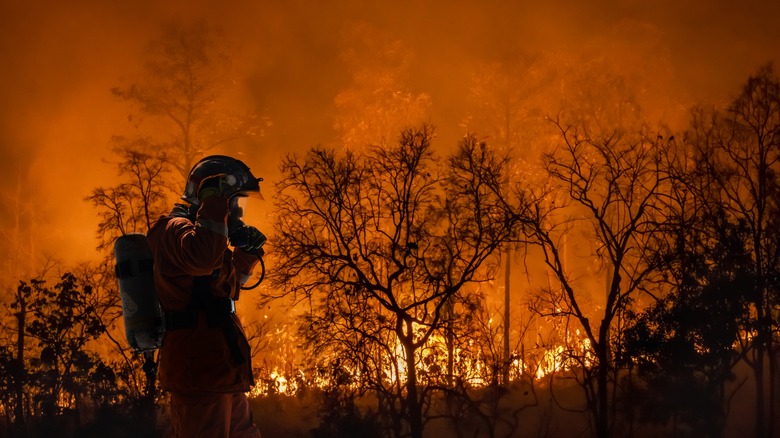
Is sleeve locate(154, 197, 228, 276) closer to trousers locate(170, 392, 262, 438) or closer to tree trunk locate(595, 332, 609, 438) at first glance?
trousers locate(170, 392, 262, 438)

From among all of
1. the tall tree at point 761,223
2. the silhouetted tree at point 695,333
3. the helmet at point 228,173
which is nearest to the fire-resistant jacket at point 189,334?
the helmet at point 228,173

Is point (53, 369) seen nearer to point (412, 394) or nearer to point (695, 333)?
point (412, 394)

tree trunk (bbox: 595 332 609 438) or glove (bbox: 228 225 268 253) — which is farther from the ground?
glove (bbox: 228 225 268 253)

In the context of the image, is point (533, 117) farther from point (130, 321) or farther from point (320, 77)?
point (320, 77)

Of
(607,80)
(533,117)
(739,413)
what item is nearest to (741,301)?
(739,413)

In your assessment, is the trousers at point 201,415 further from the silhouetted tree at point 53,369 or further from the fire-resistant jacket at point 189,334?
the silhouetted tree at point 53,369

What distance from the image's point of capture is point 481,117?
23625 mm

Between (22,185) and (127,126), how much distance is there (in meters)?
6.40

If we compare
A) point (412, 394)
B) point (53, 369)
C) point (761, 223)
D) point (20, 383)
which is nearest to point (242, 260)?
point (412, 394)

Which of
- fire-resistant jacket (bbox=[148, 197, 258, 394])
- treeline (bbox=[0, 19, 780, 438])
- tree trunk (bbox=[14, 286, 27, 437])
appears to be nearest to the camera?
fire-resistant jacket (bbox=[148, 197, 258, 394])

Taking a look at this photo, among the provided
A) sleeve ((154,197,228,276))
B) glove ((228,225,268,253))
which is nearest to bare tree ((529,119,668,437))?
glove ((228,225,268,253))

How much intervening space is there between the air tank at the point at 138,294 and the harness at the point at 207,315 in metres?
0.12

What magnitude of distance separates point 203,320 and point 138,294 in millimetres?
506

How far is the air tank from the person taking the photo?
19.7 feet
